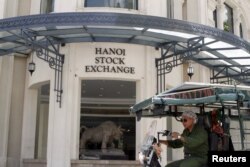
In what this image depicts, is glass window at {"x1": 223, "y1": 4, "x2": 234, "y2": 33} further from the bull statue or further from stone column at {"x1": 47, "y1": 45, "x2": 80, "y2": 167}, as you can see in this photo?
stone column at {"x1": 47, "y1": 45, "x2": 80, "y2": 167}

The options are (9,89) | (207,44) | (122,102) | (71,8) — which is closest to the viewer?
(207,44)

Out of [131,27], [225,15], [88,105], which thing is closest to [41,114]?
[88,105]

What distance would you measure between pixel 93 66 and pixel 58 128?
2.19m

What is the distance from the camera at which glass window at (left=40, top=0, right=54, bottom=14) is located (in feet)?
48.2

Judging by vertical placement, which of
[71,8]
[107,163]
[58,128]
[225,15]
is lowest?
[107,163]

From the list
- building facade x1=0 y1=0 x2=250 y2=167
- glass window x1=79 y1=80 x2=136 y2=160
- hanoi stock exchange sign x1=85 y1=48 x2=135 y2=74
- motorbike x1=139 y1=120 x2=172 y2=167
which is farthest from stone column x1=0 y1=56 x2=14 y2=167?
motorbike x1=139 y1=120 x2=172 y2=167

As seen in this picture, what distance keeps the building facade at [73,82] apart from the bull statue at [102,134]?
932 mm

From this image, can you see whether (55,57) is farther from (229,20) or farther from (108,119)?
(229,20)

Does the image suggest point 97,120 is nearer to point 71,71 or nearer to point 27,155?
point 27,155

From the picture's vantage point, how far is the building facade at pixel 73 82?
41.8 ft

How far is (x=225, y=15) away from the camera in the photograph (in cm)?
2067

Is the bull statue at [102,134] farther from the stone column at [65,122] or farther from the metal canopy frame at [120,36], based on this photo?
the metal canopy frame at [120,36]

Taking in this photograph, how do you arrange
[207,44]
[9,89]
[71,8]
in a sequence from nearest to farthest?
[207,44] → [71,8] → [9,89]

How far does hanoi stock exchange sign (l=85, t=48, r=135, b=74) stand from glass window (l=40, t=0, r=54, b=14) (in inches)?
116
